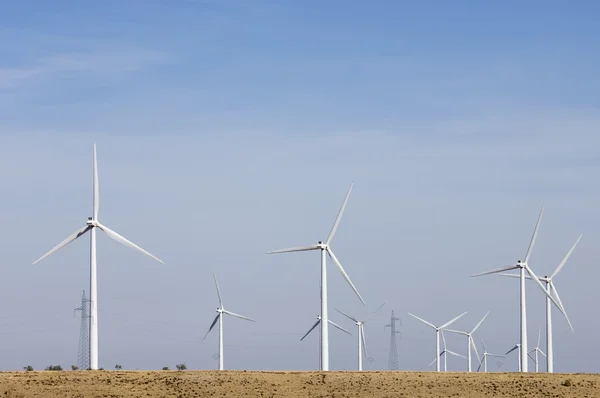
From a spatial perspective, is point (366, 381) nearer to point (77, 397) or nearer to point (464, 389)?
point (464, 389)

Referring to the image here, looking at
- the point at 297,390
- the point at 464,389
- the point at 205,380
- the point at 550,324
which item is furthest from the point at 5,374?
the point at 550,324

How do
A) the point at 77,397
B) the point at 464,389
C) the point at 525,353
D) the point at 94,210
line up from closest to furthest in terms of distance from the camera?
1. the point at 77,397
2. the point at 464,389
3. the point at 94,210
4. the point at 525,353

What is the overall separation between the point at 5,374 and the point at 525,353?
183 feet

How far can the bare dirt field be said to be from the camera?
11356 cm

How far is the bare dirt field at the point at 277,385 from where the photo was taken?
113562 millimetres

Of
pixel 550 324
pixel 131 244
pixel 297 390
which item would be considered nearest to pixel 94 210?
pixel 131 244

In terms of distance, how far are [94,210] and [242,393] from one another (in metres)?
27.3

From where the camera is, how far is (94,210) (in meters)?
130

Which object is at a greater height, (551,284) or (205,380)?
(551,284)

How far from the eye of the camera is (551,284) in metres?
167

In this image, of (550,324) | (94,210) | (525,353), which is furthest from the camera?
(550,324)

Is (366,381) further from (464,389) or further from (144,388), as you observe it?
(144,388)

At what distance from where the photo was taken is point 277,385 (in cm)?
11731

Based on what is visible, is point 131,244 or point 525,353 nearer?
point 131,244
